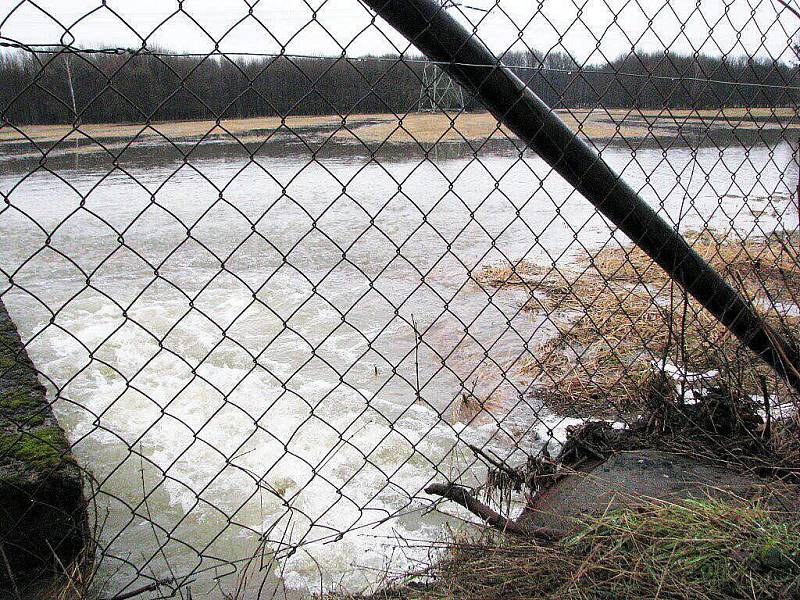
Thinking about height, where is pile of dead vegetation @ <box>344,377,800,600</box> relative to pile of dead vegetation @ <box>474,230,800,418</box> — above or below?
below

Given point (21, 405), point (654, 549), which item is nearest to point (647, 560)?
point (654, 549)

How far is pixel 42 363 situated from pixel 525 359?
9.36 ft

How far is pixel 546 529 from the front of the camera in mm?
1929

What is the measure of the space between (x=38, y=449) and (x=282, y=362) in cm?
184

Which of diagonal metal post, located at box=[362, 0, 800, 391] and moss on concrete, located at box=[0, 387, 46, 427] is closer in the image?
diagonal metal post, located at box=[362, 0, 800, 391]

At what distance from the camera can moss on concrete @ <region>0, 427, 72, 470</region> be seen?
197cm

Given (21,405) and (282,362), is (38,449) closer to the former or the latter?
(21,405)

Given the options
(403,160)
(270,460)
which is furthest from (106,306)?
(403,160)

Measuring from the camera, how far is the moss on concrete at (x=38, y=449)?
1.97 m

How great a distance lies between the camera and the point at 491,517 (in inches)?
79.7

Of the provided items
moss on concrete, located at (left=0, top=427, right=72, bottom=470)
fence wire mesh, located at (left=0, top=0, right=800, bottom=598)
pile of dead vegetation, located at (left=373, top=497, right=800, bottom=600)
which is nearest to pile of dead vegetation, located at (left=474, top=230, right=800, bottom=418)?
fence wire mesh, located at (left=0, top=0, right=800, bottom=598)

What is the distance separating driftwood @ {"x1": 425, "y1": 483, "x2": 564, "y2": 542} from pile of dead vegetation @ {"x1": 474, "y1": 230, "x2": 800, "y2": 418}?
824mm

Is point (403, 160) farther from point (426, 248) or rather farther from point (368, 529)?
point (368, 529)

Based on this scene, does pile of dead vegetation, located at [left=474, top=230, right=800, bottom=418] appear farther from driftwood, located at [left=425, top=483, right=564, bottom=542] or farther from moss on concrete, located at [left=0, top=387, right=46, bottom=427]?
moss on concrete, located at [left=0, top=387, right=46, bottom=427]
